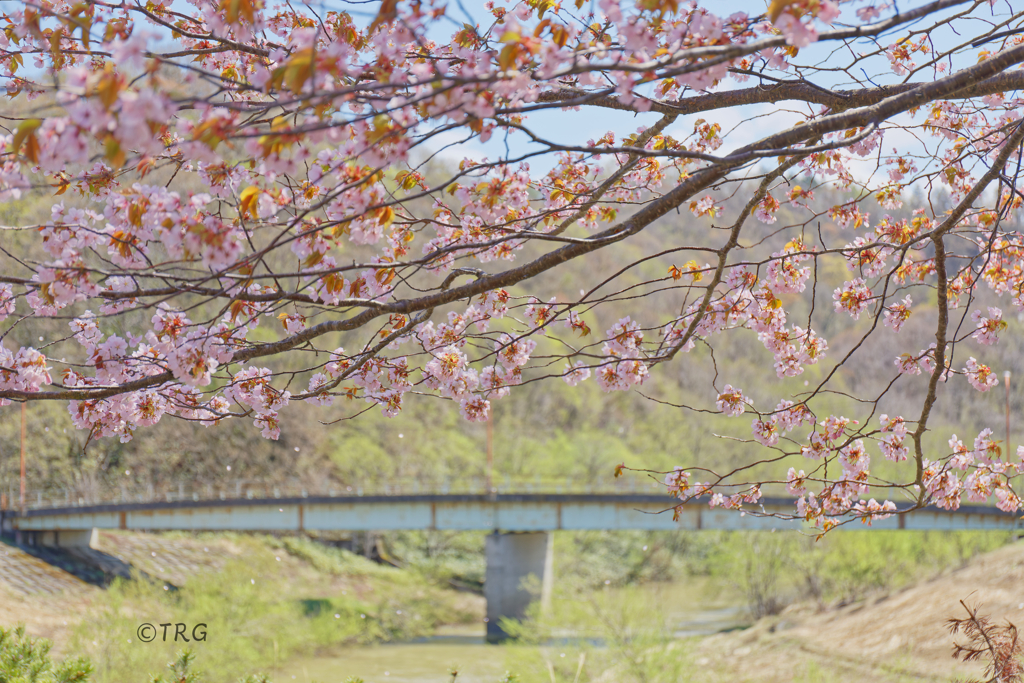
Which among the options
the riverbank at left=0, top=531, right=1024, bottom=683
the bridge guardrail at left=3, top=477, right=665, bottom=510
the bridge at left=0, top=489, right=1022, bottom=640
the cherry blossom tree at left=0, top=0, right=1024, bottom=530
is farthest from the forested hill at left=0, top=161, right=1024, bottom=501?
the cherry blossom tree at left=0, top=0, right=1024, bottom=530

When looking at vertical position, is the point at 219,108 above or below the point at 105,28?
below

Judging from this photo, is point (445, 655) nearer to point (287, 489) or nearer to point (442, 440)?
point (287, 489)

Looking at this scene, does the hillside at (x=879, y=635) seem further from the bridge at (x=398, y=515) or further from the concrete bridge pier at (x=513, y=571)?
the concrete bridge pier at (x=513, y=571)

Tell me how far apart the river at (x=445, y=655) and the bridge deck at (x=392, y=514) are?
99.8 inches

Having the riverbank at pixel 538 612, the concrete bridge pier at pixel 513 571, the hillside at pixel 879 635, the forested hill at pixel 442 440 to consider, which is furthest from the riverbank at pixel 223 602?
the hillside at pixel 879 635

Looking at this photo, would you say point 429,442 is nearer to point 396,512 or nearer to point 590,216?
point 396,512

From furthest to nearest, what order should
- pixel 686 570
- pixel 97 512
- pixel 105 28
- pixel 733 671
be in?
pixel 686 570, pixel 97 512, pixel 733 671, pixel 105 28

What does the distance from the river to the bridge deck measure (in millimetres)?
2535

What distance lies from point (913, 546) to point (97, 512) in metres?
22.3

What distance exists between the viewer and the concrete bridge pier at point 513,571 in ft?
76.0

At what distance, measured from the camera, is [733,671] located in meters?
18.2

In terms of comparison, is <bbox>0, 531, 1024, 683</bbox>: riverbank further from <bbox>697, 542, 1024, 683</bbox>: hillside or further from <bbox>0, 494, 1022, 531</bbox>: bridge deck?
<bbox>0, 494, 1022, 531</bbox>: bridge deck

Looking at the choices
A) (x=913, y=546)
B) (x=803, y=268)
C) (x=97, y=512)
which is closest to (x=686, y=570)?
(x=913, y=546)

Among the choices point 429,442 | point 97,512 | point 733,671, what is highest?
point 429,442
